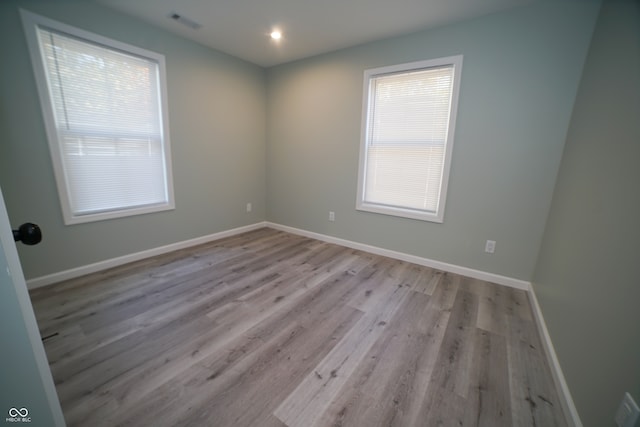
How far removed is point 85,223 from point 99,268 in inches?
19.5

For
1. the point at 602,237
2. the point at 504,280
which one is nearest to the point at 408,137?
the point at 504,280

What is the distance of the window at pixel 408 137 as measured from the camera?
104 inches

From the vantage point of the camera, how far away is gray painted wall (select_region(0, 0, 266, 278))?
6.69 ft

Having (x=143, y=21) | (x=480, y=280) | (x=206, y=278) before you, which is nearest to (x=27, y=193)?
(x=206, y=278)

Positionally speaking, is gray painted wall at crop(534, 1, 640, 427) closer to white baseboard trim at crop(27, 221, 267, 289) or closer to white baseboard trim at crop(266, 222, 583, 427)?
white baseboard trim at crop(266, 222, 583, 427)

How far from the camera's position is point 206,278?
99.7 inches

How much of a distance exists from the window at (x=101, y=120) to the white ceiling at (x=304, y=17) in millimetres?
498

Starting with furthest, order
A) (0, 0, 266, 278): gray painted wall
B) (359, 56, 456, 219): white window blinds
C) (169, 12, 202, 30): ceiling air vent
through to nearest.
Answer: (359, 56, 456, 219): white window blinds, (169, 12, 202, 30): ceiling air vent, (0, 0, 266, 278): gray painted wall

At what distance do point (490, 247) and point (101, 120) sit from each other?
13.6 feet

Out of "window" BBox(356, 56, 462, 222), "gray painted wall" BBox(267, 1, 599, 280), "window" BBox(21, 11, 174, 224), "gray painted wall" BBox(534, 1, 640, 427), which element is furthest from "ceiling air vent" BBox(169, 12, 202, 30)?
"gray painted wall" BBox(534, 1, 640, 427)

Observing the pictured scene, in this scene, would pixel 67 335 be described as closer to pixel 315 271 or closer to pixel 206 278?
pixel 206 278

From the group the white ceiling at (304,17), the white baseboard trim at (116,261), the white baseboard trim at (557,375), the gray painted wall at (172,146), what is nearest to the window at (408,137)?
the white ceiling at (304,17)

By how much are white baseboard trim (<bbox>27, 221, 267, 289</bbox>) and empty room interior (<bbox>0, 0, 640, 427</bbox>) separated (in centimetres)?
2

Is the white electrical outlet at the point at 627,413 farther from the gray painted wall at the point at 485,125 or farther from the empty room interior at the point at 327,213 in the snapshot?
the gray painted wall at the point at 485,125
